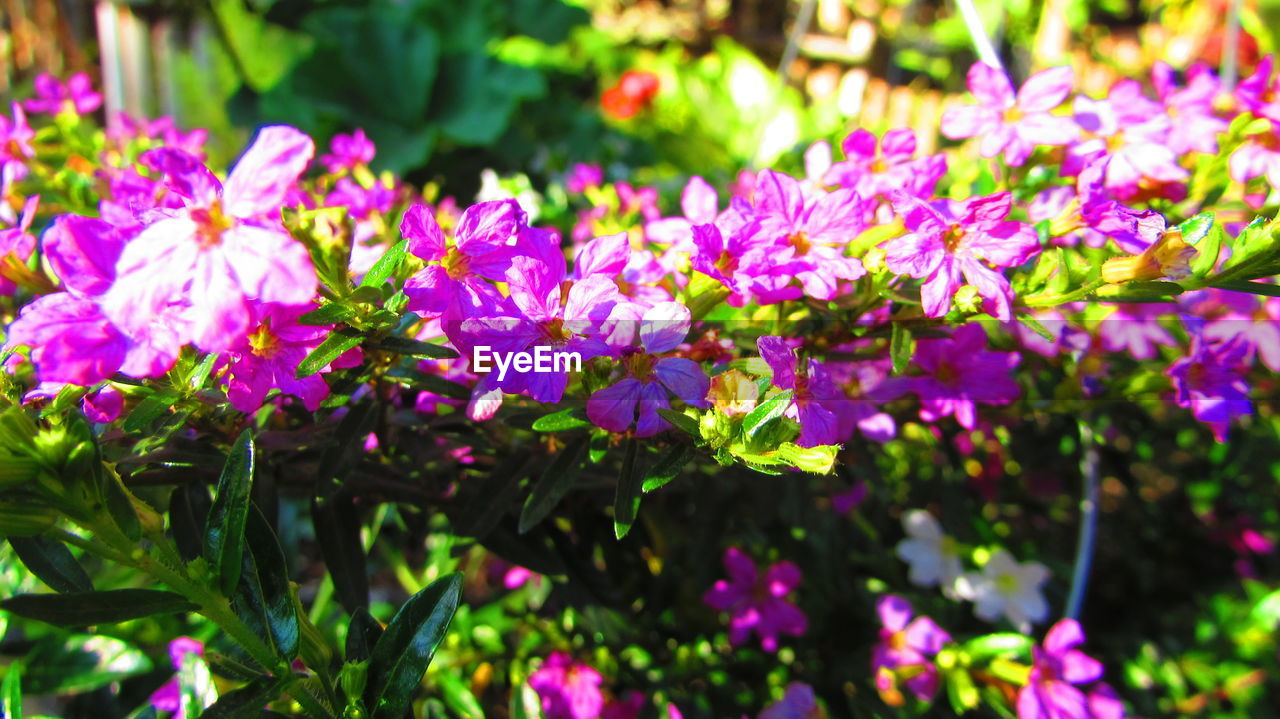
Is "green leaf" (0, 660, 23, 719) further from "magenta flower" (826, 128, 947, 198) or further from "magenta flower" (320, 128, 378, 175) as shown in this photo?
"magenta flower" (826, 128, 947, 198)

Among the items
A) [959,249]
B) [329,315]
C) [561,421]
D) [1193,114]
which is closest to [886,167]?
[959,249]

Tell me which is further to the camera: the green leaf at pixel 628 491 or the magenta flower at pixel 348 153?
the magenta flower at pixel 348 153

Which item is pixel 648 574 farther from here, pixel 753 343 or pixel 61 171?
pixel 61 171

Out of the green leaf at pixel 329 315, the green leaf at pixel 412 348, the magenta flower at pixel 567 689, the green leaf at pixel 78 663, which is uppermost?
the green leaf at pixel 329 315

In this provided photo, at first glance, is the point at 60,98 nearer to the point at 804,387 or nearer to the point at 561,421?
the point at 561,421

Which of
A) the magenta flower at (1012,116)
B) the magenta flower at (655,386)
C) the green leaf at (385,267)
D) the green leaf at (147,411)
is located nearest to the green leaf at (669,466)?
the magenta flower at (655,386)

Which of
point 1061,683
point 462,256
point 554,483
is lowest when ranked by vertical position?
point 1061,683

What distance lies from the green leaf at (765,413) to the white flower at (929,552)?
2.75 ft

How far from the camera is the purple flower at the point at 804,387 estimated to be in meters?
0.58

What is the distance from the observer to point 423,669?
2.04ft

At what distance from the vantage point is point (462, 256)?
603 millimetres

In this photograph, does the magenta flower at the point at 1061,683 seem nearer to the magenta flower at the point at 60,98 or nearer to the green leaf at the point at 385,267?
the green leaf at the point at 385,267

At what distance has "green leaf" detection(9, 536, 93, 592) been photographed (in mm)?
618

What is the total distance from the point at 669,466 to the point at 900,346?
225mm
